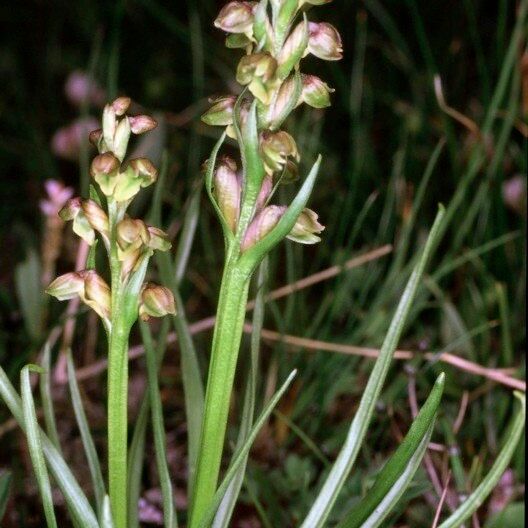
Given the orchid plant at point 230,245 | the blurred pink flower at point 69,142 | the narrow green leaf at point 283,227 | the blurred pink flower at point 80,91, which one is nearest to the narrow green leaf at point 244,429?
the orchid plant at point 230,245

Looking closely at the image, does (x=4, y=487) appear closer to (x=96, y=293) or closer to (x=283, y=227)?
(x=96, y=293)

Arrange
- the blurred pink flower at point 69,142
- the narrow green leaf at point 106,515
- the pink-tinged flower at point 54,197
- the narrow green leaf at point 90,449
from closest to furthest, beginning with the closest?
the narrow green leaf at point 106,515, the narrow green leaf at point 90,449, the pink-tinged flower at point 54,197, the blurred pink flower at point 69,142

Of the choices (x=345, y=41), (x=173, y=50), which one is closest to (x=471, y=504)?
(x=345, y=41)

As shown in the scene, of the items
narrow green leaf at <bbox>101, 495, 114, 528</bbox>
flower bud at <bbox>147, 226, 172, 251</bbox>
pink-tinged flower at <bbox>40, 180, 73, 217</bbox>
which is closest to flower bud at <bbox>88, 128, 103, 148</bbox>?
flower bud at <bbox>147, 226, 172, 251</bbox>

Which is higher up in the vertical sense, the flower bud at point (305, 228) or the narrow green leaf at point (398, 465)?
the flower bud at point (305, 228)

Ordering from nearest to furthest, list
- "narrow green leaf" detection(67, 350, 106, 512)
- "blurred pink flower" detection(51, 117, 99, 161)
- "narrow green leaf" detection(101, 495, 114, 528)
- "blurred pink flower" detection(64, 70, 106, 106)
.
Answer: "narrow green leaf" detection(101, 495, 114, 528), "narrow green leaf" detection(67, 350, 106, 512), "blurred pink flower" detection(51, 117, 99, 161), "blurred pink flower" detection(64, 70, 106, 106)

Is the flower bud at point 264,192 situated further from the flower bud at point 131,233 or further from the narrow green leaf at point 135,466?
the narrow green leaf at point 135,466

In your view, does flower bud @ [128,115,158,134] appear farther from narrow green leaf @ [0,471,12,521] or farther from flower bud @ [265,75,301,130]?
narrow green leaf @ [0,471,12,521]
